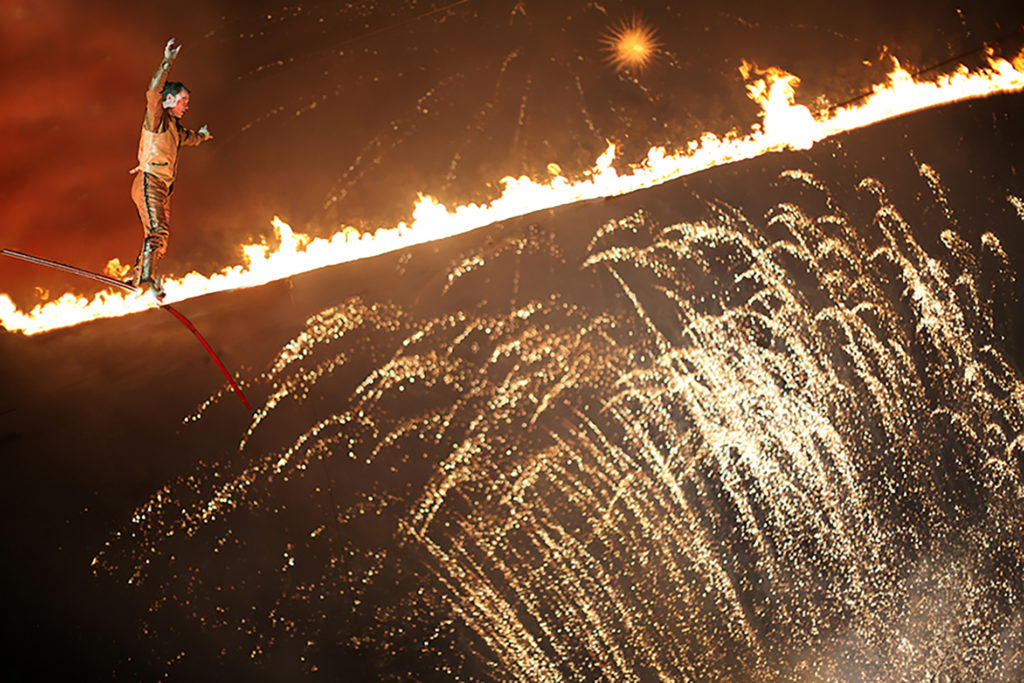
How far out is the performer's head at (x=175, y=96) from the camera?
6.82ft

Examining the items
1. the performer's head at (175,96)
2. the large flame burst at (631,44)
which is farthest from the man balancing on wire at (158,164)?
the large flame burst at (631,44)

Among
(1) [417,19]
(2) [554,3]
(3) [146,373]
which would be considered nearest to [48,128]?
(3) [146,373]

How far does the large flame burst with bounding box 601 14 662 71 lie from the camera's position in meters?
2.68

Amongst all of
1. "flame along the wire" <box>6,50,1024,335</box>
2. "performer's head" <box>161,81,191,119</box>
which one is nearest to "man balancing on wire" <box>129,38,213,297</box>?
"performer's head" <box>161,81,191,119</box>

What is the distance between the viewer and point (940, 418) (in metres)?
2.88

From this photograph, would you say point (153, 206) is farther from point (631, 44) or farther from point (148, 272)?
point (631, 44)

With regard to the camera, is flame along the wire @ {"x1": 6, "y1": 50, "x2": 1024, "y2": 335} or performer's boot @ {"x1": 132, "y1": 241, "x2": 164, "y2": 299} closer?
performer's boot @ {"x1": 132, "y1": 241, "x2": 164, "y2": 299}

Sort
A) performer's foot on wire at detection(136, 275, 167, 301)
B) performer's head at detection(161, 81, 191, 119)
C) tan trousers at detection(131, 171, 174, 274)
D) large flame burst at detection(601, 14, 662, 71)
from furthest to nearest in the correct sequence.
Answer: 1. large flame burst at detection(601, 14, 662, 71)
2. performer's foot on wire at detection(136, 275, 167, 301)
3. tan trousers at detection(131, 171, 174, 274)
4. performer's head at detection(161, 81, 191, 119)

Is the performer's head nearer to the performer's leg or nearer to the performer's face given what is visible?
the performer's face

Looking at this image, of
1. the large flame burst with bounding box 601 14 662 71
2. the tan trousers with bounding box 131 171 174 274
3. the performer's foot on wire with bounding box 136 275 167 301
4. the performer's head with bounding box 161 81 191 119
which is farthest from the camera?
the large flame burst with bounding box 601 14 662 71

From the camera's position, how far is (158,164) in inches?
86.8

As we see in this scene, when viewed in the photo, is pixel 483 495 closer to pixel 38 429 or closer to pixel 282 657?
pixel 282 657

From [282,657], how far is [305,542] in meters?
0.40

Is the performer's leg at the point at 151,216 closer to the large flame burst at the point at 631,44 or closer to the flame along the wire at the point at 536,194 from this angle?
the flame along the wire at the point at 536,194
